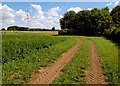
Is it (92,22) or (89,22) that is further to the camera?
(89,22)

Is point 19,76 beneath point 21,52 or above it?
beneath

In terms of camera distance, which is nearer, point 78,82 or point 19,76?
point 78,82

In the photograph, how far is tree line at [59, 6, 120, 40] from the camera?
4153 cm

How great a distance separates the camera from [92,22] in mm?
43812

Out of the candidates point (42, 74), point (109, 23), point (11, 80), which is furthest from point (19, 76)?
point (109, 23)

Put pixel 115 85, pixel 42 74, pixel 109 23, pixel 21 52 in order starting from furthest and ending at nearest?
pixel 109 23
pixel 21 52
pixel 42 74
pixel 115 85

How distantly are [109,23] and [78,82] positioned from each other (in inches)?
1779

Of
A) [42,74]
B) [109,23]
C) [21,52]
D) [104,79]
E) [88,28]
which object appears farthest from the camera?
[88,28]

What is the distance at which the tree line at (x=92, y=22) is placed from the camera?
41.5 metres

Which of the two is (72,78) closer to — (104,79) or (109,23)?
(104,79)

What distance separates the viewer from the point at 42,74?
5504mm

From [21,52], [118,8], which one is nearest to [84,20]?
[118,8]

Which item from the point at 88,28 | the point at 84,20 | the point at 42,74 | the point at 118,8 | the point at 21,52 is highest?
the point at 118,8

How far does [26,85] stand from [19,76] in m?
0.94
